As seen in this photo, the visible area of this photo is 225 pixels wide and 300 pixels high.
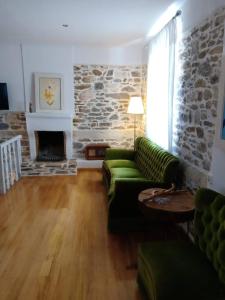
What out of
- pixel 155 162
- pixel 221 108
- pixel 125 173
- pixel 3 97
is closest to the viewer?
pixel 221 108

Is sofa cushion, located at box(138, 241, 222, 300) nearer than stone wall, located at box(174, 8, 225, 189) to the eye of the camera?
Yes

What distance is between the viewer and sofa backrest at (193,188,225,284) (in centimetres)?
166

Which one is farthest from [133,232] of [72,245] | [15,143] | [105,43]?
[105,43]

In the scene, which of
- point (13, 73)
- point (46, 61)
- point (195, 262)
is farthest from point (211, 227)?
point (13, 73)

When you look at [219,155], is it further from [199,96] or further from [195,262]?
[195,262]

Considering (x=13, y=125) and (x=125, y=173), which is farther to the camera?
(x=13, y=125)

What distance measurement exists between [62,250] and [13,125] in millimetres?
3738

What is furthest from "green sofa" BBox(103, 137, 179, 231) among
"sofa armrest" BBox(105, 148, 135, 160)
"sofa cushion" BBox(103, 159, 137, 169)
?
"sofa armrest" BBox(105, 148, 135, 160)

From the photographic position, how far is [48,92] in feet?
17.5

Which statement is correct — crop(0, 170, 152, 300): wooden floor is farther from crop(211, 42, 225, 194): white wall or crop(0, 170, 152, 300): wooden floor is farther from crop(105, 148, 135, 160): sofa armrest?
crop(211, 42, 225, 194): white wall

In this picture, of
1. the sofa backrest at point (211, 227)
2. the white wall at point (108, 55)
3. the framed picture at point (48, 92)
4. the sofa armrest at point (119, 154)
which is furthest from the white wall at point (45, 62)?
the sofa backrest at point (211, 227)

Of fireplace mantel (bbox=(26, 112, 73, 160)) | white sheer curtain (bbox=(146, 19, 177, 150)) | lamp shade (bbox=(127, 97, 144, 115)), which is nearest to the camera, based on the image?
white sheer curtain (bbox=(146, 19, 177, 150))

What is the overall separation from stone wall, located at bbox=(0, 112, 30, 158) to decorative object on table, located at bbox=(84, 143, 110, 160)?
4.63 feet

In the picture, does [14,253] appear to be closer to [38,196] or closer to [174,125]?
[38,196]
